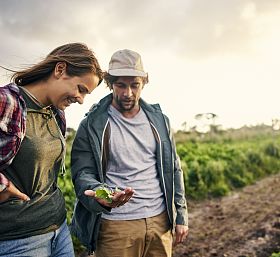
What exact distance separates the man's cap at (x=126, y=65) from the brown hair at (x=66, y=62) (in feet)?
1.87

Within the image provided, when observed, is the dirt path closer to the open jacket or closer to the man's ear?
the open jacket

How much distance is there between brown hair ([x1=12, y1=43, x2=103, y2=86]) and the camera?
6.93 ft

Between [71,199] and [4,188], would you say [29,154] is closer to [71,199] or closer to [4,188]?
[4,188]

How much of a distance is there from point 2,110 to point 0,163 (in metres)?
0.22

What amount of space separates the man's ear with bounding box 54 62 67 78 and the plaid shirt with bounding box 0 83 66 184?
251mm

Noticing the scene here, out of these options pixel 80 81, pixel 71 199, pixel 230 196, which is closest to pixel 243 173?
pixel 230 196

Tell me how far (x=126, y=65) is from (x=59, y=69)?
2.52 ft

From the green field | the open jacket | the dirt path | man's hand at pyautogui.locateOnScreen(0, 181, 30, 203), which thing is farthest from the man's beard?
the green field

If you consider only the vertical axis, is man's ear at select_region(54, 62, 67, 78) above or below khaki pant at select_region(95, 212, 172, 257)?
above

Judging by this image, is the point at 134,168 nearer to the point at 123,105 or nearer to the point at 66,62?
the point at 123,105

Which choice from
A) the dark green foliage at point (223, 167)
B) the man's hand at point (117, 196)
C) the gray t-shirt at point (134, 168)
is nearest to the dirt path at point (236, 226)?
the dark green foliage at point (223, 167)

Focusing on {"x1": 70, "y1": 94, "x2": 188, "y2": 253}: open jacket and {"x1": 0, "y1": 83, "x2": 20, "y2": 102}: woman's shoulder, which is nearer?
{"x1": 0, "y1": 83, "x2": 20, "y2": 102}: woman's shoulder

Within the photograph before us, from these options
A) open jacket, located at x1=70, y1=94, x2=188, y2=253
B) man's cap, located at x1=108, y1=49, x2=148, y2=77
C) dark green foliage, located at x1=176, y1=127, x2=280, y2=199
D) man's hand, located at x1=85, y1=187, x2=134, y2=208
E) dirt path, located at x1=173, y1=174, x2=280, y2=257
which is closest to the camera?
man's hand, located at x1=85, y1=187, x2=134, y2=208

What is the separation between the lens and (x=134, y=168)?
8.98 feet
